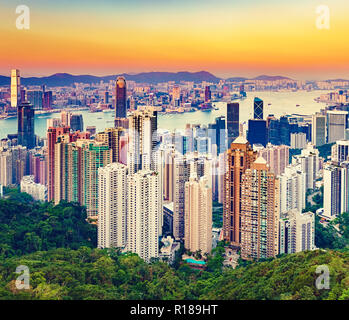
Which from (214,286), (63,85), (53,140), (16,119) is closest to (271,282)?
(214,286)

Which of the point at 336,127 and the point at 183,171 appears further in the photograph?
the point at 336,127

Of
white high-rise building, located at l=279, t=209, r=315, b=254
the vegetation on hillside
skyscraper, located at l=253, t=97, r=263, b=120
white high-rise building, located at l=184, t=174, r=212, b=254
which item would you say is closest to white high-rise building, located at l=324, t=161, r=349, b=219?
white high-rise building, located at l=279, t=209, r=315, b=254

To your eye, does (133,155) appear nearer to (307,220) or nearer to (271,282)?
(307,220)

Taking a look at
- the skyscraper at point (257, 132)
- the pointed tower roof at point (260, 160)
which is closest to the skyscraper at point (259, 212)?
the pointed tower roof at point (260, 160)

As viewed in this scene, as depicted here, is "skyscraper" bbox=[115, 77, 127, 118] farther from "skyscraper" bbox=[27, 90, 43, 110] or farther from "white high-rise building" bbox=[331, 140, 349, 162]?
"white high-rise building" bbox=[331, 140, 349, 162]

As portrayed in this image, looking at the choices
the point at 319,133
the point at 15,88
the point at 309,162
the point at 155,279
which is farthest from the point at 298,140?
the point at 155,279

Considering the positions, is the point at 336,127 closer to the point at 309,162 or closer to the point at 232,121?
the point at 309,162

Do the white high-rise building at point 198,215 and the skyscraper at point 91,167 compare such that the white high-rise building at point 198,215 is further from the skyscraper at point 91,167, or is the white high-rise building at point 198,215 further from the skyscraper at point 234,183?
the skyscraper at point 91,167
